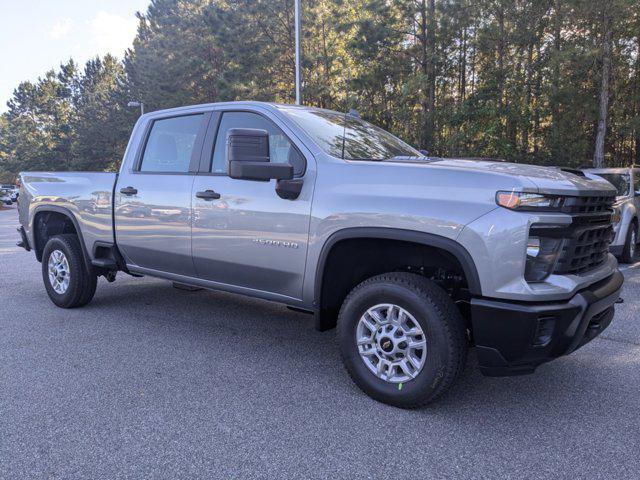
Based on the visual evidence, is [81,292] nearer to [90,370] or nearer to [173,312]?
[173,312]

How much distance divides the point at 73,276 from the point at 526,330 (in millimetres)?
4496

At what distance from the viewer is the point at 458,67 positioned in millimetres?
20656

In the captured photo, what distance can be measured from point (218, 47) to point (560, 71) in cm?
1730

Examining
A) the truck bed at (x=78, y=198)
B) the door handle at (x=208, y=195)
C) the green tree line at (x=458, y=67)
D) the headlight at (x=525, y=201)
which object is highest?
the green tree line at (x=458, y=67)

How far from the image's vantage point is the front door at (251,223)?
357cm

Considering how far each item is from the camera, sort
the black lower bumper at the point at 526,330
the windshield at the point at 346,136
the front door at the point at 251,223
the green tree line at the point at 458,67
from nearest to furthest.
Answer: the black lower bumper at the point at 526,330 → the front door at the point at 251,223 → the windshield at the point at 346,136 → the green tree line at the point at 458,67

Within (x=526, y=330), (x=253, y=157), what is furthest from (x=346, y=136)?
(x=526, y=330)

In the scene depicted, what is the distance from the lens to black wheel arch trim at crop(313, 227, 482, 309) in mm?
2863

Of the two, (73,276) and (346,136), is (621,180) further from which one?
(73,276)

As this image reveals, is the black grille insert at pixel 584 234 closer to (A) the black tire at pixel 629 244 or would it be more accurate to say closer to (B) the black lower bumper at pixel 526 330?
(B) the black lower bumper at pixel 526 330

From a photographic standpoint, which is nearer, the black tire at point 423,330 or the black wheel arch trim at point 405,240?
the black wheel arch trim at point 405,240

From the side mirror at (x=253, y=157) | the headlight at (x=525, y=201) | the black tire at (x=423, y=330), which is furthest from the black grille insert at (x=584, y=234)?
the side mirror at (x=253, y=157)

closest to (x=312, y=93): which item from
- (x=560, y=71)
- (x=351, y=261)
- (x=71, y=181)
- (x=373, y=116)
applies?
(x=373, y=116)

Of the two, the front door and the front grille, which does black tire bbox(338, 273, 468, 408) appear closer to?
the front door
